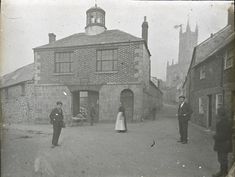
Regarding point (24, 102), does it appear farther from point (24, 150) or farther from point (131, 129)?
point (131, 129)

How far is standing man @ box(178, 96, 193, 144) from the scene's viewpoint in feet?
10.2

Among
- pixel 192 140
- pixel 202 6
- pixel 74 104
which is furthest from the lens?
pixel 74 104

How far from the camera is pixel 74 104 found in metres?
3.31

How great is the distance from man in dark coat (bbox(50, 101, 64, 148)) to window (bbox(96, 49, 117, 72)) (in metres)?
0.89

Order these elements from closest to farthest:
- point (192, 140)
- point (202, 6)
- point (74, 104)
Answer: point (202, 6), point (192, 140), point (74, 104)

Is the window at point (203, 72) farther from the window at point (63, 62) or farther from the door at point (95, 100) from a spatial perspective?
the window at point (63, 62)

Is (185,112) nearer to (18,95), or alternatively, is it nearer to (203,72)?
(203,72)

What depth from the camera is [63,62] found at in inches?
130

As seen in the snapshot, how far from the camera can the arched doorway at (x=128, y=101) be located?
3119 mm

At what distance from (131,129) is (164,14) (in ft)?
5.84

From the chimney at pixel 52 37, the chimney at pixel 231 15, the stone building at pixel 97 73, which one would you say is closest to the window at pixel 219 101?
the stone building at pixel 97 73

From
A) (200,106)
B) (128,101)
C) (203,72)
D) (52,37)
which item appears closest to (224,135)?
(200,106)

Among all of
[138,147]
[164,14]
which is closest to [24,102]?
[138,147]

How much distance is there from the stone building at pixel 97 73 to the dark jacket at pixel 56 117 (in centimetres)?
9
